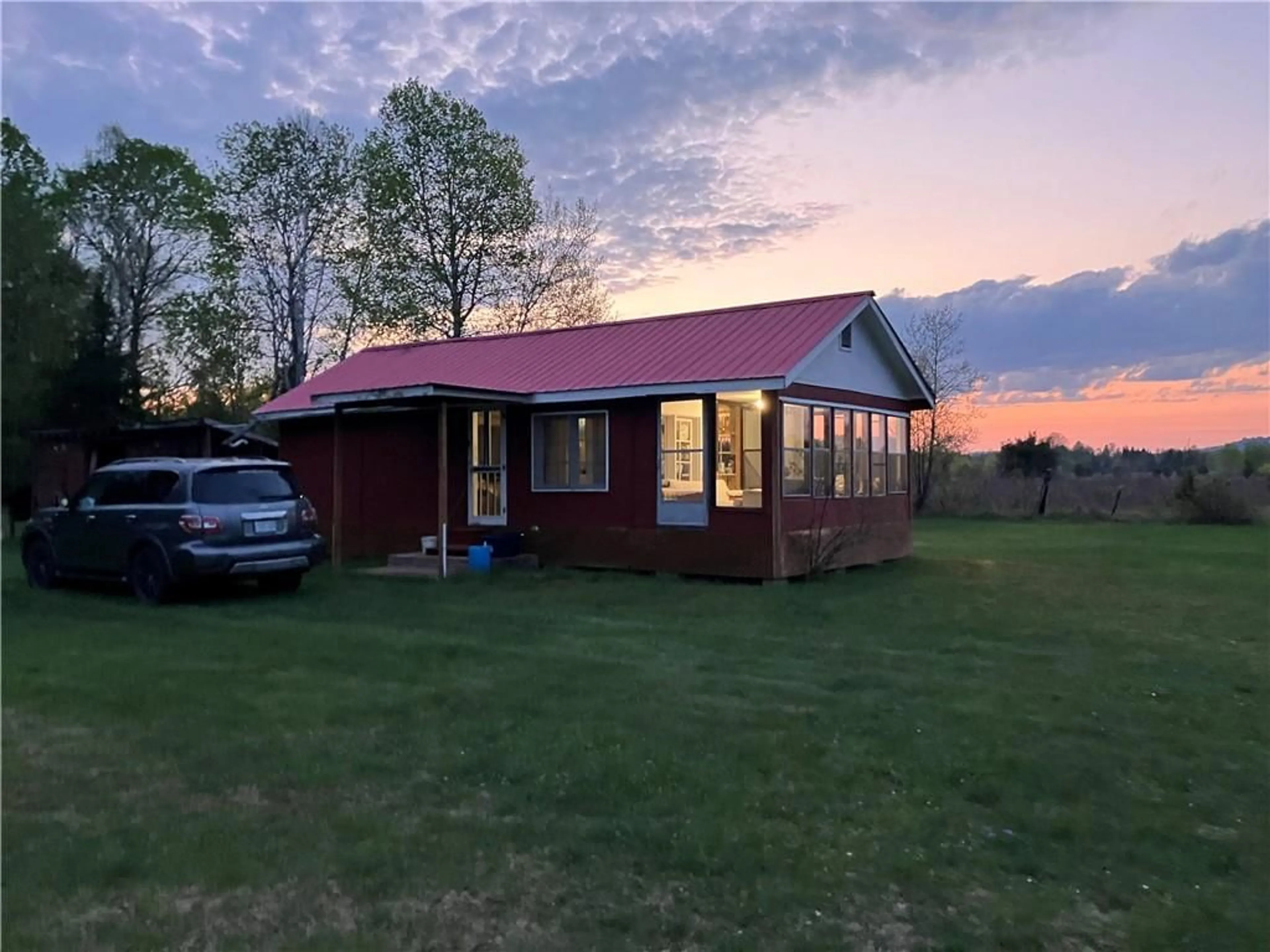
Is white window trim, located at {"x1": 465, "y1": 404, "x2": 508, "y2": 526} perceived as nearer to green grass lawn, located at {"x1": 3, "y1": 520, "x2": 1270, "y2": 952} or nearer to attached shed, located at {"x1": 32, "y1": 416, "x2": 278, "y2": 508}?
green grass lawn, located at {"x1": 3, "y1": 520, "x2": 1270, "y2": 952}

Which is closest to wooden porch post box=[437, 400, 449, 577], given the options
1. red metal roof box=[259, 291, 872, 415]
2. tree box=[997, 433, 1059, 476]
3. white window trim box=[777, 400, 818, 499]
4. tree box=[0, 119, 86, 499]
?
red metal roof box=[259, 291, 872, 415]

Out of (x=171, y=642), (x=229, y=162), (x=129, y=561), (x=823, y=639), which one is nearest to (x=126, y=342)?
(x=229, y=162)

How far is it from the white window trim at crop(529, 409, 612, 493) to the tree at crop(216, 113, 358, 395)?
2017 cm

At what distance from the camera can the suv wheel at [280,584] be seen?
13.2 m

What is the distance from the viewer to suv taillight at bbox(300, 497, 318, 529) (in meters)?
12.9

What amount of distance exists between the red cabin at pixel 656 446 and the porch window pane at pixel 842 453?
0.04 metres

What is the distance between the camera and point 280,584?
13875mm

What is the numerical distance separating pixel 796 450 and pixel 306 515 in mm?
6719

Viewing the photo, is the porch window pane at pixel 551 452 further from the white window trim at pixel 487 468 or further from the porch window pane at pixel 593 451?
the white window trim at pixel 487 468

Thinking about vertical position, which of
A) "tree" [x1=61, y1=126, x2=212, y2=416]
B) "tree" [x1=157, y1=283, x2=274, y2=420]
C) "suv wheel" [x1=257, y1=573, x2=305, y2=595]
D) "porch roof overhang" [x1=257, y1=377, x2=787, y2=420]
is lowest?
"suv wheel" [x1=257, y1=573, x2=305, y2=595]

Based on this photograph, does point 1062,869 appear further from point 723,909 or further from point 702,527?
point 702,527

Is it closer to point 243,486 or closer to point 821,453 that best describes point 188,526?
point 243,486

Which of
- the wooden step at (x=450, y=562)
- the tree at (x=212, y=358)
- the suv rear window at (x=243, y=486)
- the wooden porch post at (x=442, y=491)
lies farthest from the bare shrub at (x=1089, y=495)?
the suv rear window at (x=243, y=486)

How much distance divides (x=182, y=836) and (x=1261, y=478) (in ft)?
119
